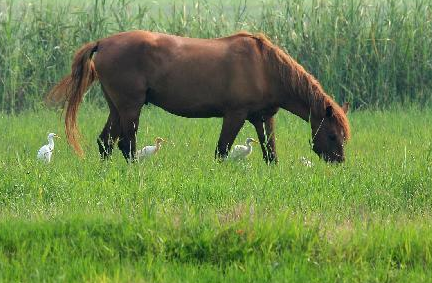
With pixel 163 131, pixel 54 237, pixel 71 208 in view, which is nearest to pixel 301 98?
pixel 163 131

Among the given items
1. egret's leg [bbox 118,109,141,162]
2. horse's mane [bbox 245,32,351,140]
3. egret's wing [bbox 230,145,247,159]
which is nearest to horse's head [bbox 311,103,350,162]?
horse's mane [bbox 245,32,351,140]

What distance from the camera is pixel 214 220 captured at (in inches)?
273

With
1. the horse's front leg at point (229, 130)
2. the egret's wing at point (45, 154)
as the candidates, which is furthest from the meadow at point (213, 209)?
the horse's front leg at point (229, 130)

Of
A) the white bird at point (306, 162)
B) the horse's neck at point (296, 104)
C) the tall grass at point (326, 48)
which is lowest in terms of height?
the tall grass at point (326, 48)

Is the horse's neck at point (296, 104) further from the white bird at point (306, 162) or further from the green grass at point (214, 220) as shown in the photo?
the white bird at point (306, 162)

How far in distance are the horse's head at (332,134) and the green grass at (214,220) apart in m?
0.30

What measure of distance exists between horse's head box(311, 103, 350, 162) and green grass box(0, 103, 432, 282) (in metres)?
0.30

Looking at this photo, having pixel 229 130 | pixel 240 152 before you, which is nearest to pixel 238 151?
pixel 240 152

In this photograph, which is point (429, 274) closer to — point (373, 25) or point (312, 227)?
point (312, 227)

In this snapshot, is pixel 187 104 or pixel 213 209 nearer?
pixel 213 209

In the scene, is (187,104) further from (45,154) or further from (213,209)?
(213,209)

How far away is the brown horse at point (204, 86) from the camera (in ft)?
35.9

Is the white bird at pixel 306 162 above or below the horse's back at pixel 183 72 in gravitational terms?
below

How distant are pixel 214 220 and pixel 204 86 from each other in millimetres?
4266
